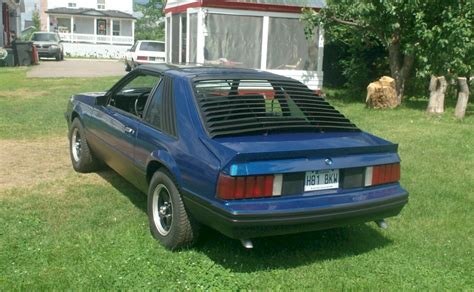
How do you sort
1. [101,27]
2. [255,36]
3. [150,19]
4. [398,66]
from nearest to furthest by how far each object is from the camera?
[398,66]
[255,36]
[101,27]
[150,19]

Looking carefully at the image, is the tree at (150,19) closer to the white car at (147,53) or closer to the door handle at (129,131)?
the white car at (147,53)

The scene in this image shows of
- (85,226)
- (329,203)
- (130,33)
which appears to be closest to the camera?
(329,203)

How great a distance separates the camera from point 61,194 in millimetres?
5773

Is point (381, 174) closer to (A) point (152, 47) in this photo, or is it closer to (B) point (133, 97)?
(B) point (133, 97)

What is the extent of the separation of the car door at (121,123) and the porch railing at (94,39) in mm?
43920

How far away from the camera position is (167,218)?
4445 mm

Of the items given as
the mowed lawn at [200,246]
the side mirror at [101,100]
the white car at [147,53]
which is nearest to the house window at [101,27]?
the white car at [147,53]

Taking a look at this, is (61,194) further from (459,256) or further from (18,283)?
(459,256)

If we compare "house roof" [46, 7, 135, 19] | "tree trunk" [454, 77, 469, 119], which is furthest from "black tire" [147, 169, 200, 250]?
"house roof" [46, 7, 135, 19]

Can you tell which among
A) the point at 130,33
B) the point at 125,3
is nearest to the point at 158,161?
the point at 130,33

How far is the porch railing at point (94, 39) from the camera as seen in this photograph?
47531mm

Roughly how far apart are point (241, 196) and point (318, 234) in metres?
1.42

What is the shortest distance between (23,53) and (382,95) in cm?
1873

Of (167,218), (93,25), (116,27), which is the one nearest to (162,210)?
(167,218)
